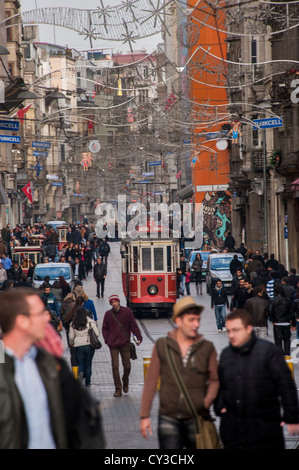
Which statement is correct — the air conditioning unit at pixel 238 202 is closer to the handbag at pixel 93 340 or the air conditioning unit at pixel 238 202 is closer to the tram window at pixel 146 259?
the tram window at pixel 146 259

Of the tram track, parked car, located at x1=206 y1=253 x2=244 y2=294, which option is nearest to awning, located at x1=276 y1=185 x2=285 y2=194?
parked car, located at x1=206 y1=253 x2=244 y2=294

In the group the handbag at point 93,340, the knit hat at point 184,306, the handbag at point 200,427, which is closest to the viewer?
the handbag at point 200,427

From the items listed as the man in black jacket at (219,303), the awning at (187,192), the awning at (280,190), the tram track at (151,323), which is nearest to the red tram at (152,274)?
the tram track at (151,323)

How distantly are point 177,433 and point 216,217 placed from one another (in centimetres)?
5714

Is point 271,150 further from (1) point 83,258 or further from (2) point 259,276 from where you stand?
(2) point 259,276

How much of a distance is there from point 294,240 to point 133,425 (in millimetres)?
29392

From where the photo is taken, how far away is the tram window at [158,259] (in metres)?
31.5

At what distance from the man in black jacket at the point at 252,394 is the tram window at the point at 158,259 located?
2379 centimetres

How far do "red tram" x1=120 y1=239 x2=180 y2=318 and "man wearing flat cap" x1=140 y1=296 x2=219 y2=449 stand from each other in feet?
76.9

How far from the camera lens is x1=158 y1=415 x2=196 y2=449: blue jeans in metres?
7.66

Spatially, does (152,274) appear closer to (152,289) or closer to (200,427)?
(152,289)

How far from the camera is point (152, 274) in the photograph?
103ft

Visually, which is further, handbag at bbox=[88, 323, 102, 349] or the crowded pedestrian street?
handbag at bbox=[88, 323, 102, 349]

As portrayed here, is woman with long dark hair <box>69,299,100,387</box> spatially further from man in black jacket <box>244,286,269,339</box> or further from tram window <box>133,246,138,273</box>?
tram window <box>133,246,138,273</box>
